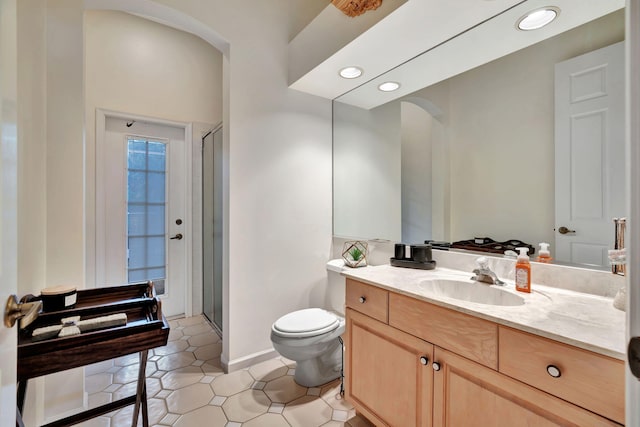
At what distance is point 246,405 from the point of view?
69.0 inches

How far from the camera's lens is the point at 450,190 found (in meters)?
1.81

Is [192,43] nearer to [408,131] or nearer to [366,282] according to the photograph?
[408,131]

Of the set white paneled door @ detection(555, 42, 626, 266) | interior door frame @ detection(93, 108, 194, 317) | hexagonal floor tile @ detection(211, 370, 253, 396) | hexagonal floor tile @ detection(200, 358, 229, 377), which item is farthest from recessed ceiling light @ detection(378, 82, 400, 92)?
hexagonal floor tile @ detection(200, 358, 229, 377)

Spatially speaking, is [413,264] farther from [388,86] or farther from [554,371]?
[388,86]

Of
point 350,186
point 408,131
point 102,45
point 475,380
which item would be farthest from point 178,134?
point 475,380

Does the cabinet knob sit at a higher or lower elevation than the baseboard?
higher

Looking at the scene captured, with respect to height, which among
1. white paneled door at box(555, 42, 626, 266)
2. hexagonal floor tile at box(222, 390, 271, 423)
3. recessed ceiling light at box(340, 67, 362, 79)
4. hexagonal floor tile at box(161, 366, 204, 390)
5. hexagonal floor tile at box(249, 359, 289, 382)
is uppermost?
recessed ceiling light at box(340, 67, 362, 79)

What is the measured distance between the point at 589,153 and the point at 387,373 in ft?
4.42

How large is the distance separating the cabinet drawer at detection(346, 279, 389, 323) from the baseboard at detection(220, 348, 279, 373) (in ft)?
3.43

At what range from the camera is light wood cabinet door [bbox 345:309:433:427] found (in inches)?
48.5

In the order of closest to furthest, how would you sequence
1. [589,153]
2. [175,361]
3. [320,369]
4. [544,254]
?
[589,153] → [544,254] → [320,369] → [175,361]

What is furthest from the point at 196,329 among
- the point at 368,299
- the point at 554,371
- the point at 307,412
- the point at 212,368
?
the point at 554,371

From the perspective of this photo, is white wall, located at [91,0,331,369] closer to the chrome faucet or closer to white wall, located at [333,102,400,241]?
white wall, located at [333,102,400,241]

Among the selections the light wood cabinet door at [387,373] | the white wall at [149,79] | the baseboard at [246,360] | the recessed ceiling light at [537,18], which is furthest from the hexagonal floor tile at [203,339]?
the recessed ceiling light at [537,18]
